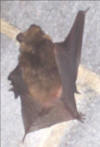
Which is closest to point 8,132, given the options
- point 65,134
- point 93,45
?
point 65,134

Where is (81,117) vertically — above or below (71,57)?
below

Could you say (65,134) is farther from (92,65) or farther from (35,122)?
(92,65)

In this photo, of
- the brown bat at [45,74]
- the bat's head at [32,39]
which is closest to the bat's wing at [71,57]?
the brown bat at [45,74]

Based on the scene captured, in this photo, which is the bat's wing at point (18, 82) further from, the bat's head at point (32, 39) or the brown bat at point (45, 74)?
the bat's head at point (32, 39)

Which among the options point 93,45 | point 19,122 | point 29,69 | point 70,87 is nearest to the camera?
point 29,69

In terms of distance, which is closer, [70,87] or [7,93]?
[70,87]

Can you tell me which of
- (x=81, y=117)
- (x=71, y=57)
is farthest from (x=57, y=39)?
(x=81, y=117)

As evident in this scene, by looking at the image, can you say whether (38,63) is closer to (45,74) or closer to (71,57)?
(45,74)
